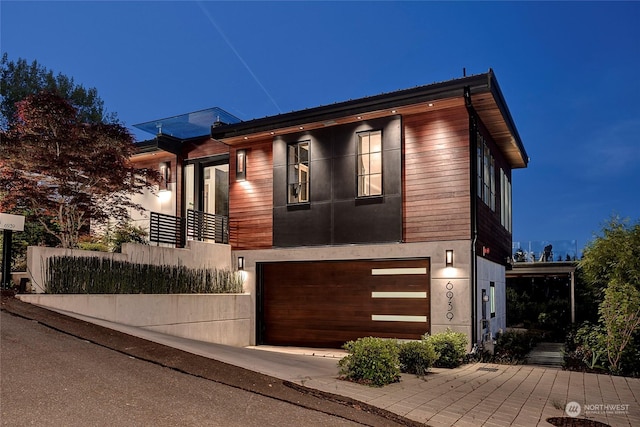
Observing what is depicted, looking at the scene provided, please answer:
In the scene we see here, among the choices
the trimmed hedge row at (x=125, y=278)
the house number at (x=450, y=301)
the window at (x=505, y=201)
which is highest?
the window at (x=505, y=201)

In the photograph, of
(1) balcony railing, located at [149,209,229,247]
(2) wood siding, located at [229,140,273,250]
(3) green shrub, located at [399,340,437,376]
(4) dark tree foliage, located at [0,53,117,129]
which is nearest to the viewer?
(3) green shrub, located at [399,340,437,376]

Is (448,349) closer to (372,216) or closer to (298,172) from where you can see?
(372,216)

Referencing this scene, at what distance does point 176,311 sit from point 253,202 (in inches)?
149

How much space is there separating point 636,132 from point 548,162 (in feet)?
65.6

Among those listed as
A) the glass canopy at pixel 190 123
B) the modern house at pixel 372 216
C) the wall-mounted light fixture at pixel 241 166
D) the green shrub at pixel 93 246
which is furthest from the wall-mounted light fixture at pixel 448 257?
the green shrub at pixel 93 246

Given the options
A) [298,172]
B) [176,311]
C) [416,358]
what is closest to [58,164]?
[176,311]

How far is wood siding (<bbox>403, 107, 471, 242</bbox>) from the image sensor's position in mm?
10984

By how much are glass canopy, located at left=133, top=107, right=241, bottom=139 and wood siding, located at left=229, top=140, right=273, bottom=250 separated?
6.00 feet

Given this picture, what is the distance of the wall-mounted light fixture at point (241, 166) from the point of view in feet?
45.5

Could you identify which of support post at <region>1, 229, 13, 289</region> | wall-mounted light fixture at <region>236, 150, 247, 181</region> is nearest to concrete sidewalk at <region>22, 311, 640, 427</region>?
support post at <region>1, 229, 13, 289</region>

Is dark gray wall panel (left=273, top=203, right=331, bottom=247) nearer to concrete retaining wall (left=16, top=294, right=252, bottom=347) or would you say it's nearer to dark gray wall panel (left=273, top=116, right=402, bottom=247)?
dark gray wall panel (left=273, top=116, right=402, bottom=247)

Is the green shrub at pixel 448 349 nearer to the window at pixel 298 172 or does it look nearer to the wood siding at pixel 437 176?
the wood siding at pixel 437 176

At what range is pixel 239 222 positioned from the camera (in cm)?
1384

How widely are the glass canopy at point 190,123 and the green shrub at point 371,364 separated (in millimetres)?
9216
